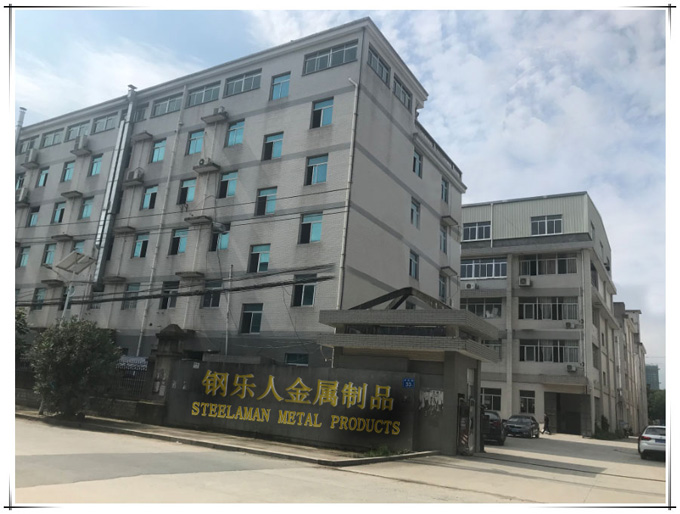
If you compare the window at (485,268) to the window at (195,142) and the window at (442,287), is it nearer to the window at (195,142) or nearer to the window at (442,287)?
the window at (442,287)

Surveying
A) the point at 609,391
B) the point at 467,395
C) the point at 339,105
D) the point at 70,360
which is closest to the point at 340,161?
the point at 339,105

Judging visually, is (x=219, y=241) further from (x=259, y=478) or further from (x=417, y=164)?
(x=259, y=478)

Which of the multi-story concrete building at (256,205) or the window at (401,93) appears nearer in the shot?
the multi-story concrete building at (256,205)

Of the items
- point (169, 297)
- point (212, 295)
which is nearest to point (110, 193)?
point (169, 297)

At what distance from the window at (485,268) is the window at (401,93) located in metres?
16.9

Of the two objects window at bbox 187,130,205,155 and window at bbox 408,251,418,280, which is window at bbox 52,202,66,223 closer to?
window at bbox 187,130,205,155

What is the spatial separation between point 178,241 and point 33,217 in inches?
433

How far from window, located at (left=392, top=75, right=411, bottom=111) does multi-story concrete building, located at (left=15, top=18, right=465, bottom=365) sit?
97mm

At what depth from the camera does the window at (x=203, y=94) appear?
23.2 meters

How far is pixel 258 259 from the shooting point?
65.2ft

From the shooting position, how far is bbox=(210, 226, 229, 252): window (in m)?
20.8

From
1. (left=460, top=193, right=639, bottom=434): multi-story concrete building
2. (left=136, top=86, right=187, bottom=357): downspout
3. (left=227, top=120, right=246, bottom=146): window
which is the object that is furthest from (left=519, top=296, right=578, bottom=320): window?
(left=136, top=86, right=187, bottom=357): downspout

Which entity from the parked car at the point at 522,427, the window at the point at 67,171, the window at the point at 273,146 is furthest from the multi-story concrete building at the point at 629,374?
the window at the point at 67,171

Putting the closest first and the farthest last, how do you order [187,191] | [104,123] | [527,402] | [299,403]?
[299,403] → [187,191] → [104,123] → [527,402]
